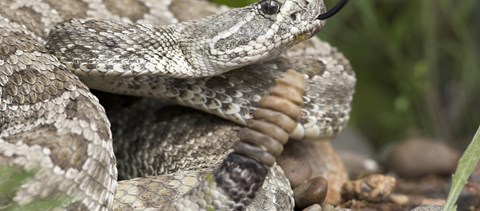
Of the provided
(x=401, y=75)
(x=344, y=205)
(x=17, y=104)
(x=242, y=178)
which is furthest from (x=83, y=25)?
(x=401, y=75)

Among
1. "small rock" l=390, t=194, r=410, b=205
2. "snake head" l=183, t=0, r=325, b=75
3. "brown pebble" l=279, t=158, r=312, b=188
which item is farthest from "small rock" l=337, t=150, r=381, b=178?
"snake head" l=183, t=0, r=325, b=75

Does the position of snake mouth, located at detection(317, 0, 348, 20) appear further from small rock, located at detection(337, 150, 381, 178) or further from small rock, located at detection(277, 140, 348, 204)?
small rock, located at detection(337, 150, 381, 178)

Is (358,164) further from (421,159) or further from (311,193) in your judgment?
(311,193)

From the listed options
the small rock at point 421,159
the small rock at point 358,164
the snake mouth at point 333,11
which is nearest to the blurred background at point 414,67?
the small rock at point 358,164

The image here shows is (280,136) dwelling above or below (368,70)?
below

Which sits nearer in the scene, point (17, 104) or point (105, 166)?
point (105, 166)

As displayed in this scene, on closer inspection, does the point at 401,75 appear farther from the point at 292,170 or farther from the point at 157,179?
the point at 157,179

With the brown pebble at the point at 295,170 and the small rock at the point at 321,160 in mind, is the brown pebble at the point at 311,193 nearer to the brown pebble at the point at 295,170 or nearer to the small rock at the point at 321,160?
the brown pebble at the point at 295,170

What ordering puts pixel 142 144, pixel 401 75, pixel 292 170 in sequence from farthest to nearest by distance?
pixel 401 75, pixel 142 144, pixel 292 170
